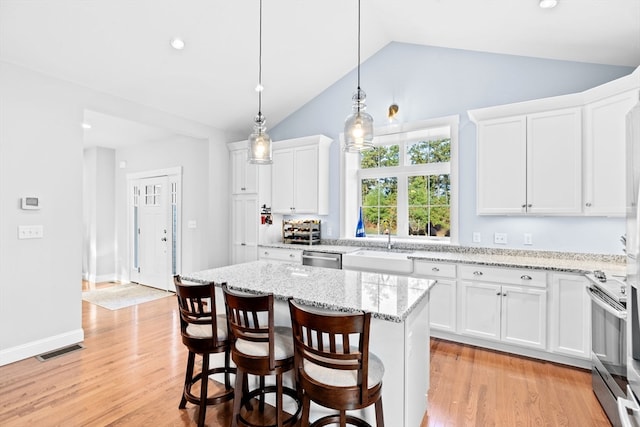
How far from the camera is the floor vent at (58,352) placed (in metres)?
2.97

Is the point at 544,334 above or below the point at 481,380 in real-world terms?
above

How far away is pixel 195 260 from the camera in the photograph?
5.11 meters

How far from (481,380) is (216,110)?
446 cm

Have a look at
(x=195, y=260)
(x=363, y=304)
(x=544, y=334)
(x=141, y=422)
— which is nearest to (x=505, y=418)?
(x=544, y=334)

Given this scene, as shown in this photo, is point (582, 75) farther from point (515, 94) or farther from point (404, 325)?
point (404, 325)

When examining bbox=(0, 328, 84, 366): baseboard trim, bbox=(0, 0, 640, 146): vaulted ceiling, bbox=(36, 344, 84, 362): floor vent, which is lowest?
bbox=(36, 344, 84, 362): floor vent

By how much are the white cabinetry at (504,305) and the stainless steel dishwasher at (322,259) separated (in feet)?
4.55

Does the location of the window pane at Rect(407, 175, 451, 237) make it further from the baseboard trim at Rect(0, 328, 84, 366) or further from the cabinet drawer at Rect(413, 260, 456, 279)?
the baseboard trim at Rect(0, 328, 84, 366)

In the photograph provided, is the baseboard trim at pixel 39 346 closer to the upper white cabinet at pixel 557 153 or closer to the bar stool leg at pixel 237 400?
the bar stool leg at pixel 237 400

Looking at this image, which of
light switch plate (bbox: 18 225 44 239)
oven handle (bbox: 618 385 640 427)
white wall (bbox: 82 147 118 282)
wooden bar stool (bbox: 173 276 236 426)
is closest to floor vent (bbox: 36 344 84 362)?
light switch plate (bbox: 18 225 44 239)

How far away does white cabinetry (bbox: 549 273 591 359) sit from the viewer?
106 inches

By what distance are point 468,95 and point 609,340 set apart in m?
2.79

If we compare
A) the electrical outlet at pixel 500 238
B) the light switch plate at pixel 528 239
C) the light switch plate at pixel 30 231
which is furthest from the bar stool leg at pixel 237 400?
the light switch plate at pixel 528 239

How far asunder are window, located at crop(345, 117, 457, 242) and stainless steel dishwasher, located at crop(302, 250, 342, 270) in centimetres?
74
